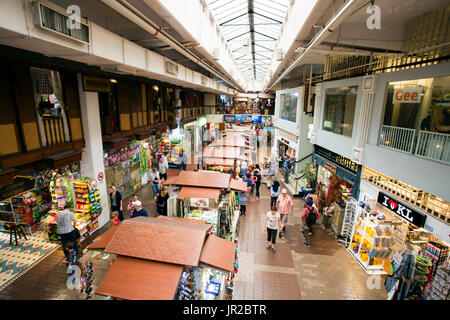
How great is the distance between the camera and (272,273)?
6152 millimetres

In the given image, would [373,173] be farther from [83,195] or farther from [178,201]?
[83,195]

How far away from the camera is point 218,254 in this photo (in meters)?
3.70

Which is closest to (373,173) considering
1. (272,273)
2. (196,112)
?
(272,273)

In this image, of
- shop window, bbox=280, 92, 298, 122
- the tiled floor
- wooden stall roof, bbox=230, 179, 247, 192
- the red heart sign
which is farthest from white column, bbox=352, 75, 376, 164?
shop window, bbox=280, 92, 298, 122

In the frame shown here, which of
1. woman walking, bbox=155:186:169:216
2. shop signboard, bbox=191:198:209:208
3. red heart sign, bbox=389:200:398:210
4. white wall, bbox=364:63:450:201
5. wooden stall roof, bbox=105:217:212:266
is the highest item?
white wall, bbox=364:63:450:201

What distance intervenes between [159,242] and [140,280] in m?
0.59

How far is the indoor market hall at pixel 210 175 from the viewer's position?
3.62m

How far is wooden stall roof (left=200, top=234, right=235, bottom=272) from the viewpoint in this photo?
3.51 metres

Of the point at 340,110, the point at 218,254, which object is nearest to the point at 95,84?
the point at 218,254

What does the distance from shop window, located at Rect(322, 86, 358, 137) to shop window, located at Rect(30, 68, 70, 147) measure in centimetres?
934

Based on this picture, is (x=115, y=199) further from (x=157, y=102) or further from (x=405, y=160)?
(x=405, y=160)

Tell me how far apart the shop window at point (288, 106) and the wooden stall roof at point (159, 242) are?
12414 millimetres

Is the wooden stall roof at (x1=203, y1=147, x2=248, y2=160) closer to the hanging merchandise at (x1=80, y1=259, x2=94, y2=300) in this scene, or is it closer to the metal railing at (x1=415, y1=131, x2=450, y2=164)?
the metal railing at (x1=415, y1=131, x2=450, y2=164)

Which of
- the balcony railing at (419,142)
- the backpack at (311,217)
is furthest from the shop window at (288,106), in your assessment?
the backpack at (311,217)
